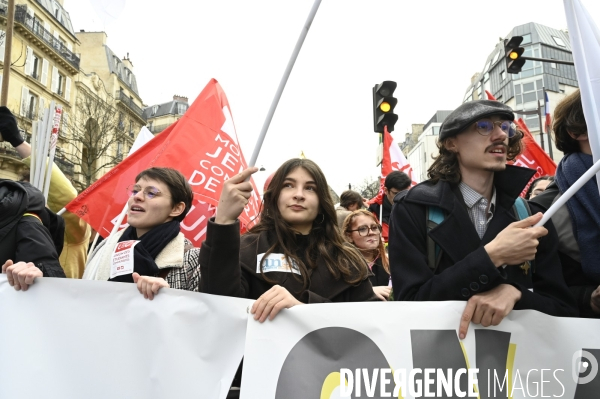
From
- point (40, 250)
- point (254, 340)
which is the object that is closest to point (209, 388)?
point (254, 340)

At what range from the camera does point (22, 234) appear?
8.74ft

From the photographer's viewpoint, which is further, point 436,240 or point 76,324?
point 76,324

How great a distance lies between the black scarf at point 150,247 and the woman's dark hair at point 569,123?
6.59 ft

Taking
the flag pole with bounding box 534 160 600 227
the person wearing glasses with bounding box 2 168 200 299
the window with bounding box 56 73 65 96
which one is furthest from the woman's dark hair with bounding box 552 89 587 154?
the window with bounding box 56 73 65 96

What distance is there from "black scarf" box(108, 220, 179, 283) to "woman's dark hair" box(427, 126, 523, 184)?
138cm

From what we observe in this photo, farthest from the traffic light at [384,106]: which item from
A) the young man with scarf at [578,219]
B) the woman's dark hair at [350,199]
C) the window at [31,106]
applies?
the window at [31,106]

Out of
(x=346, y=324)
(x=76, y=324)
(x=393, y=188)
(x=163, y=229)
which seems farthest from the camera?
(x=393, y=188)

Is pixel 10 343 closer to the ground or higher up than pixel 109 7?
closer to the ground

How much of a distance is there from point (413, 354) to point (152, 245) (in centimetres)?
145

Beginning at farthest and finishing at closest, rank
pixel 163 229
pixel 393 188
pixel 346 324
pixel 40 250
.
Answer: pixel 393 188 → pixel 163 229 → pixel 40 250 → pixel 346 324

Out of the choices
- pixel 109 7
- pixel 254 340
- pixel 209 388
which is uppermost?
pixel 109 7

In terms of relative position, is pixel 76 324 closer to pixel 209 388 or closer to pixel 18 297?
pixel 18 297

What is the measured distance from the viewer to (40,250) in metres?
2.63

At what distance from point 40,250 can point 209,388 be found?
1190mm
